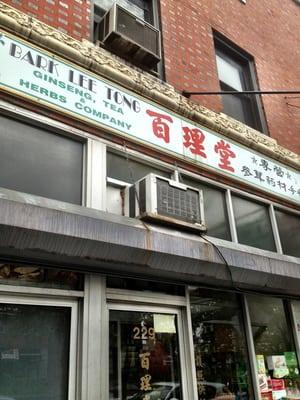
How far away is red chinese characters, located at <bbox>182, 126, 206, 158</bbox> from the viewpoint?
596 centimetres

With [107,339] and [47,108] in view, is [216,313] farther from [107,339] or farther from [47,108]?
[47,108]

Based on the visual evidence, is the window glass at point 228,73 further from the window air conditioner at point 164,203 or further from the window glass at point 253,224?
the window air conditioner at point 164,203

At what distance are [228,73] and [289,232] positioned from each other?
3.51 meters

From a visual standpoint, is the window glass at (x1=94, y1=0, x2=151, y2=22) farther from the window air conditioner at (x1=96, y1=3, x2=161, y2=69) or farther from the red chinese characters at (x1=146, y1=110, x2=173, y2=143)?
the red chinese characters at (x1=146, y1=110, x2=173, y2=143)

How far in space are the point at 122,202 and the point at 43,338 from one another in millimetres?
1830

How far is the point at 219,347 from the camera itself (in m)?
5.26

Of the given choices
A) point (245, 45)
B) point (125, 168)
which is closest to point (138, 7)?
point (245, 45)

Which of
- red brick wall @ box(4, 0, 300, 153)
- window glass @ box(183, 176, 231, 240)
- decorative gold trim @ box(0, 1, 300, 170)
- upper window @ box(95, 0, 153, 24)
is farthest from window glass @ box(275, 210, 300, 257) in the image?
upper window @ box(95, 0, 153, 24)

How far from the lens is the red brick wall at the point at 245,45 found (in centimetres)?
702

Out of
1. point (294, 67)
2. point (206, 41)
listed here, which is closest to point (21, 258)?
point (206, 41)

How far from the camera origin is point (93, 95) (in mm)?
5031

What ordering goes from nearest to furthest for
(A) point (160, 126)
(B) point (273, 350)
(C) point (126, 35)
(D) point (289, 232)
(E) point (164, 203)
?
(E) point (164, 203), (A) point (160, 126), (B) point (273, 350), (C) point (126, 35), (D) point (289, 232)

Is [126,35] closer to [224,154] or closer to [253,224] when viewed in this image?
[224,154]

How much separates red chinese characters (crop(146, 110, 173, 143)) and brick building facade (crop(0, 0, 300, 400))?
20mm
